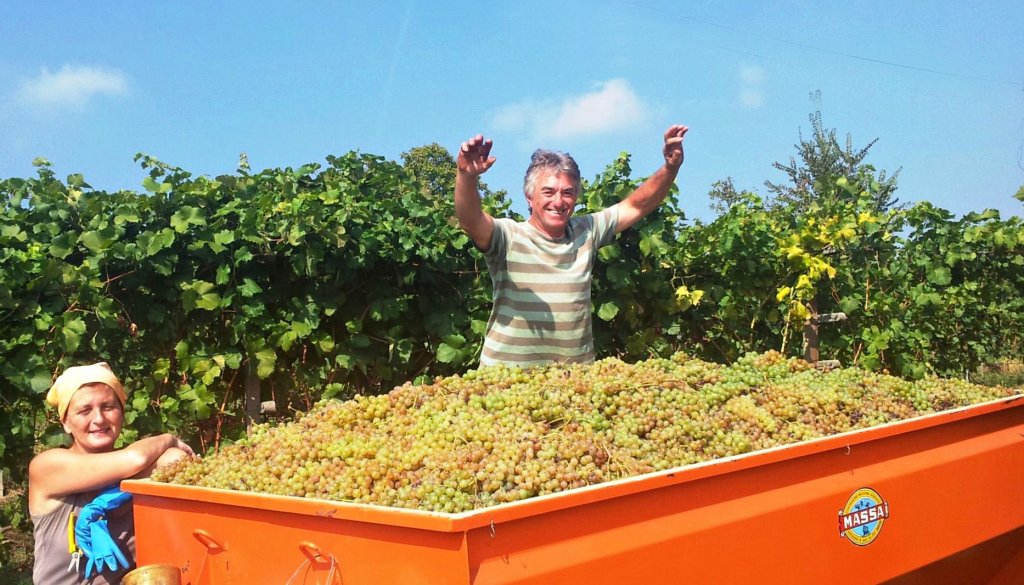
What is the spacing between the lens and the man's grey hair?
3791 mm

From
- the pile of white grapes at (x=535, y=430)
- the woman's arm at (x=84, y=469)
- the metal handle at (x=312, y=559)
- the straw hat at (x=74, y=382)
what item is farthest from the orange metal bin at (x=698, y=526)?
the straw hat at (x=74, y=382)

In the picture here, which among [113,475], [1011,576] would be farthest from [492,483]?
[1011,576]

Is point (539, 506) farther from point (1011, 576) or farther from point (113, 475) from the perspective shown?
point (1011, 576)

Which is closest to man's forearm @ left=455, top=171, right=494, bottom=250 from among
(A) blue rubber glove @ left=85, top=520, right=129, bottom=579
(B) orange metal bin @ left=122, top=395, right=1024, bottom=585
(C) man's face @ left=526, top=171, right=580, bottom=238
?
(C) man's face @ left=526, top=171, right=580, bottom=238

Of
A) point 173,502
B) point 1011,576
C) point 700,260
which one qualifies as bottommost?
point 1011,576

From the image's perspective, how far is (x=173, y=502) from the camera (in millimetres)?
2418

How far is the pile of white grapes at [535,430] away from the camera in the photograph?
6.83ft

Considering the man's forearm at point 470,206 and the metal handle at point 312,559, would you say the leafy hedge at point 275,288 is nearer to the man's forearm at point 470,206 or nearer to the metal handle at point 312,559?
the man's forearm at point 470,206

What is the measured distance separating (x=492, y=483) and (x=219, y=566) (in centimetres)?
84

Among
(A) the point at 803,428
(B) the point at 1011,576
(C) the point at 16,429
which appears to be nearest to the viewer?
(A) the point at 803,428

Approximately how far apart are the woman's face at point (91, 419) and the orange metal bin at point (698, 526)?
1.52 feet

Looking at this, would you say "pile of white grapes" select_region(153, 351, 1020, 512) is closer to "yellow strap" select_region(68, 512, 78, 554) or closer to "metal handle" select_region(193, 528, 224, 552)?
"metal handle" select_region(193, 528, 224, 552)

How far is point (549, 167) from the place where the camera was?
3.80 m

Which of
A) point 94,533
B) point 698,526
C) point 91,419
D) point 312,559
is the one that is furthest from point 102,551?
point 698,526
